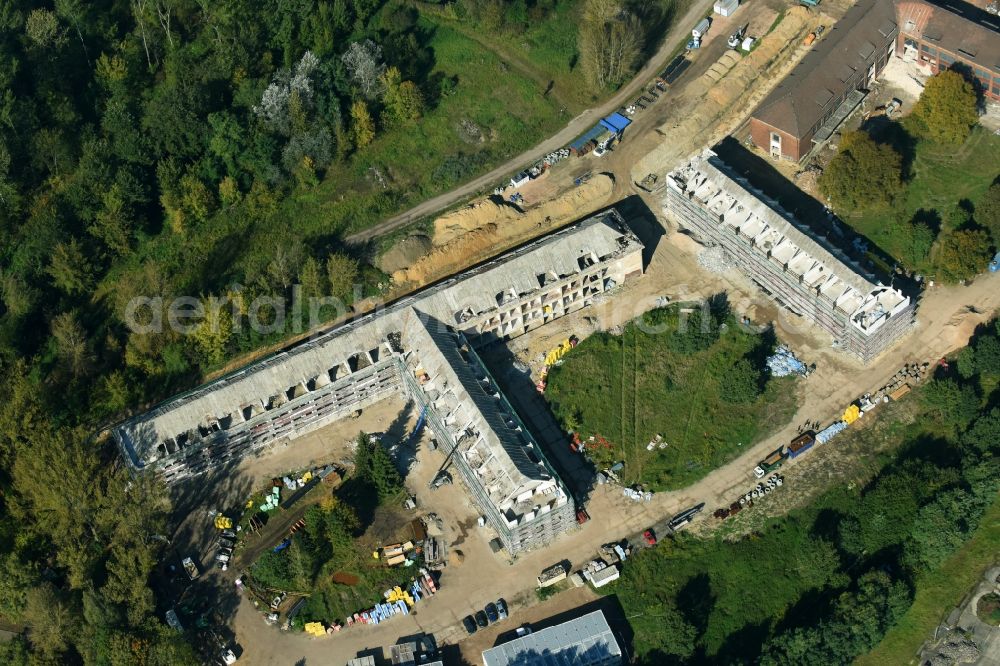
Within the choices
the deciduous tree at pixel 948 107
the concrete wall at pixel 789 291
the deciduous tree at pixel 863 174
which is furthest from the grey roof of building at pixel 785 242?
the deciduous tree at pixel 948 107

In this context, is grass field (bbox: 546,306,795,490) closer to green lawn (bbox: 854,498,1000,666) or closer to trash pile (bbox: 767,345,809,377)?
trash pile (bbox: 767,345,809,377)

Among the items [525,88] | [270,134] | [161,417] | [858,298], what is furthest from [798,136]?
[161,417]

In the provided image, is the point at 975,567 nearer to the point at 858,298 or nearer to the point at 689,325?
the point at 858,298

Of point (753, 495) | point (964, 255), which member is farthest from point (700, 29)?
point (753, 495)

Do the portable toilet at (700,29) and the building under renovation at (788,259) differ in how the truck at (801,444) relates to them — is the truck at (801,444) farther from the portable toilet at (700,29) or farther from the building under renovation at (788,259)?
the portable toilet at (700,29)

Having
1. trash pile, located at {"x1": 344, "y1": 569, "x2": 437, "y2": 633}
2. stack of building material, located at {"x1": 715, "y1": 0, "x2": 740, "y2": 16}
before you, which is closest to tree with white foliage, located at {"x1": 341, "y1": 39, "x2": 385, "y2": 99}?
stack of building material, located at {"x1": 715, "y1": 0, "x2": 740, "y2": 16}

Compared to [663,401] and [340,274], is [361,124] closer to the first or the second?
[340,274]
